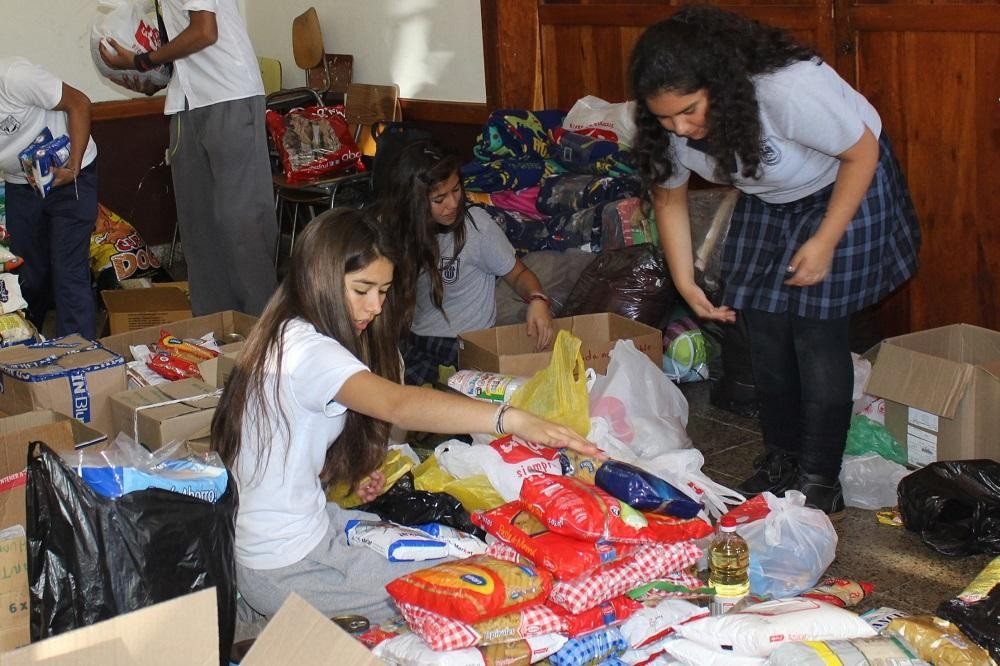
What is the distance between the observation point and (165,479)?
7.00 ft

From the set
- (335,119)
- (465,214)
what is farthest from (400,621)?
(335,119)

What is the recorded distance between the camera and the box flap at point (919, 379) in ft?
10.2

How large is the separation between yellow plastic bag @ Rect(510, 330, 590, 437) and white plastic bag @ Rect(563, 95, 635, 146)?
6.54 ft

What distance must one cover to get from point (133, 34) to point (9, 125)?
1.87ft

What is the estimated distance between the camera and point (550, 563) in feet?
7.22

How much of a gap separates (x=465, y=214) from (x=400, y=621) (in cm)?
177

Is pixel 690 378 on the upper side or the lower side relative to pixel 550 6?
lower

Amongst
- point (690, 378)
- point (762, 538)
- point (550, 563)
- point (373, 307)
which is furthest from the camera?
point (690, 378)

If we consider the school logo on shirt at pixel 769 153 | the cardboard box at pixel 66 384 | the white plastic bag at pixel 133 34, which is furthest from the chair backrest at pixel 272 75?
the school logo on shirt at pixel 769 153

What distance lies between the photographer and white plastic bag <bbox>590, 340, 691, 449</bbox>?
10.6 feet

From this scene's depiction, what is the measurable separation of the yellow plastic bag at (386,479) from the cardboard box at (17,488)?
0.56 meters

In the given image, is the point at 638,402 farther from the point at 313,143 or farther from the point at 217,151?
the point at 313,143

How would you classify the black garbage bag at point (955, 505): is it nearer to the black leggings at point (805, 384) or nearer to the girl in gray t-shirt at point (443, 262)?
the black leggings at point (805, 384)

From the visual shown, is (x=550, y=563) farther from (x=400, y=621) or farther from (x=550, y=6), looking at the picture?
(x=550, y=6)
